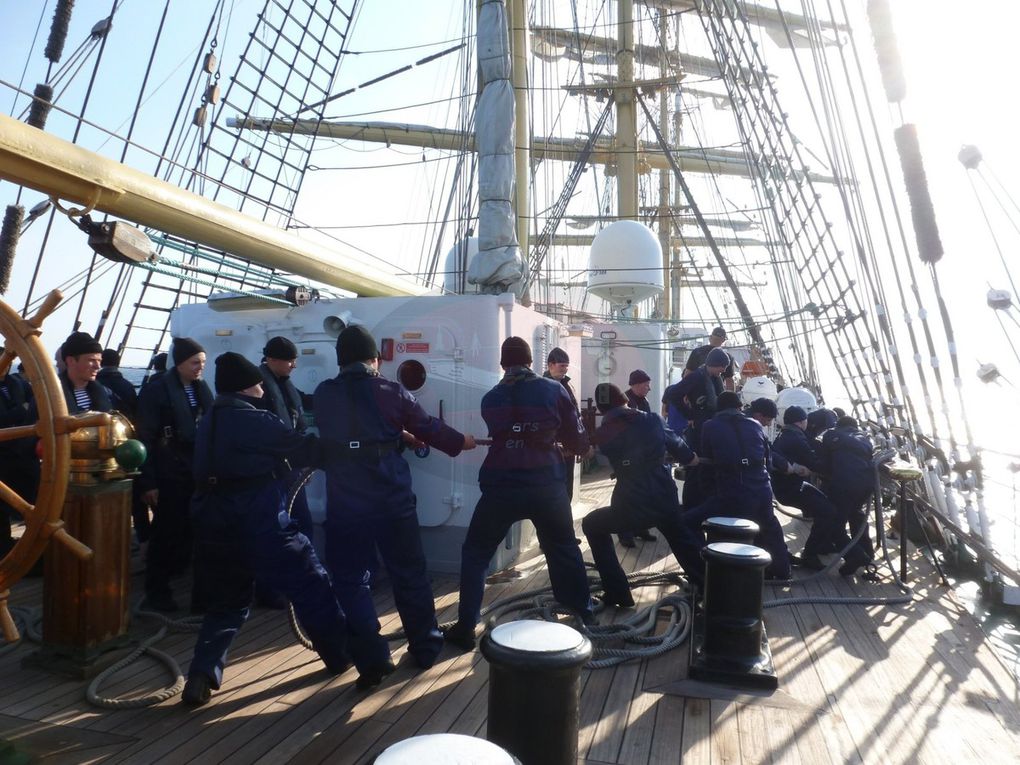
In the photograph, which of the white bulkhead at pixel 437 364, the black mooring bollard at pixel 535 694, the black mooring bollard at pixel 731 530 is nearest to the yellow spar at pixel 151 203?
the white bulkhead at pixel 437 364

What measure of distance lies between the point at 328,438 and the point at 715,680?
6.87 ft

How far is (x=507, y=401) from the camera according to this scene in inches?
147

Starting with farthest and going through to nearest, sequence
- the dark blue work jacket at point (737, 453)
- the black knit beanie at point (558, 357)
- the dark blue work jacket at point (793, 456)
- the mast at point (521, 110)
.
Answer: the mast at point (521, 110) < the black knit beanie at point (558, 357) < the dark blue work jacket at point (793, 456) < the dark blue work jacket at point (737, 453)

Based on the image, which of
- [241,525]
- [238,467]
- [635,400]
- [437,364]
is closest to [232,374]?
[238,467]

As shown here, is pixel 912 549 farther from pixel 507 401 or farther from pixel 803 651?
pixel 507 401

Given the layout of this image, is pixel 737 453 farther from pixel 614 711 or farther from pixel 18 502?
pixel 18 502

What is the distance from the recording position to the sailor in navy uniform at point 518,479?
3.65 m

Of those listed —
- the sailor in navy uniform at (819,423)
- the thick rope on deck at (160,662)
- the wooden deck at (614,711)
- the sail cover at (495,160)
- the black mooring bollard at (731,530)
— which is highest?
the sail cover at (495,160)

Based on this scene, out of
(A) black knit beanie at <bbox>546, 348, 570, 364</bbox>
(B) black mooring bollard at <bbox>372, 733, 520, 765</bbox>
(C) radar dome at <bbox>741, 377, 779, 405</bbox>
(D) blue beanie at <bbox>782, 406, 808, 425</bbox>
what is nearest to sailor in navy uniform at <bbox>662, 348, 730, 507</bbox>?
(D) blue beanie at <bbox>782, 406, 808, 425</bbox>

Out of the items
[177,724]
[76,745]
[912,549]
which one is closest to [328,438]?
[177,724]

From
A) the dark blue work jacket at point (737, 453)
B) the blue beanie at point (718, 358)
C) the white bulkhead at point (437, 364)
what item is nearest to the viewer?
the dark blue work jacket at point (737, 453)

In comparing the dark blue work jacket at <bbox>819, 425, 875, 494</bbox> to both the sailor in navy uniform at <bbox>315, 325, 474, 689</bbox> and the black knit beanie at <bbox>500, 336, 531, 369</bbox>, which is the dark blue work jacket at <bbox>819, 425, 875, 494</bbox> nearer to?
the black knit beanie at <bbox>500, 336, 531, 369</bbox>

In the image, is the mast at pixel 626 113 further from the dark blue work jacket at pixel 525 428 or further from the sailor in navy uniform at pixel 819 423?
the dark blue work jacket at pixel 525 428

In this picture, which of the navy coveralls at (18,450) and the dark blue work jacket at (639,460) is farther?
the navy coveralls at (18,450)
